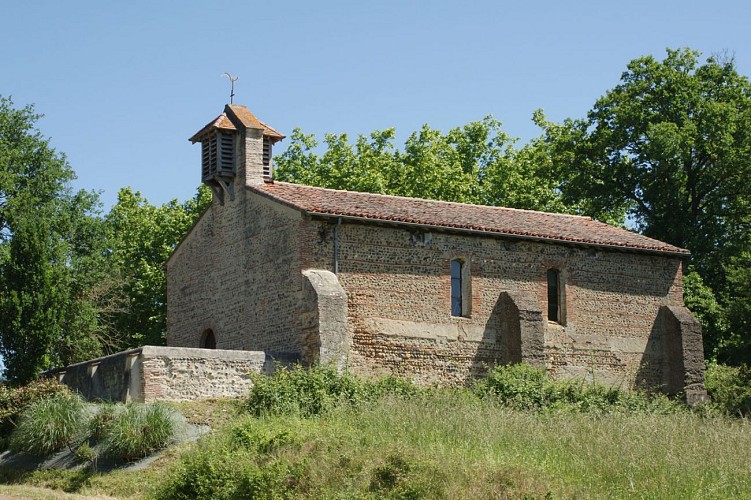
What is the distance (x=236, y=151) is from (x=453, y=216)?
6.69 m

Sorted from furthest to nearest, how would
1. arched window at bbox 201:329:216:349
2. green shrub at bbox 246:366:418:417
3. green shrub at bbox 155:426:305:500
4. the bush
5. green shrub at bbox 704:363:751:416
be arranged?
arched window at bbox 201:329:216:349, green shrub at bbox 704:363:751:416, the bush, green shrub at bbox 246:366:418:417, green shrub at bbox 155:426:305:500

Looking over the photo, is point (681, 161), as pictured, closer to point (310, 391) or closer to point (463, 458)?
point (310, 391)

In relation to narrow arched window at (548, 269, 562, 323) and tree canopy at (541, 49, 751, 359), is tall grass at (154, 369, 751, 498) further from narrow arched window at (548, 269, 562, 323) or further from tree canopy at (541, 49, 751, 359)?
tree canopy at (541, 49, 751, 359)

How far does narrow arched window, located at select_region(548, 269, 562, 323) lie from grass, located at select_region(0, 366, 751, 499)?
9110mm

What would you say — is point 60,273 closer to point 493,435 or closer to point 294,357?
point 294,357

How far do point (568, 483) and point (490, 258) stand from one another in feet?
49.7

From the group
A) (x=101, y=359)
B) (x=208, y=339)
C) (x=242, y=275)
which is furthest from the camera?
(x=208, y=339)

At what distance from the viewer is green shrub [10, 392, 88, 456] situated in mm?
23984

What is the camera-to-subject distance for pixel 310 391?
25656 millimetres

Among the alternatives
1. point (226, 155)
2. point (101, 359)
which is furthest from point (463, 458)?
point (226, 155)

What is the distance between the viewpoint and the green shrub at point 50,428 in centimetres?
2398

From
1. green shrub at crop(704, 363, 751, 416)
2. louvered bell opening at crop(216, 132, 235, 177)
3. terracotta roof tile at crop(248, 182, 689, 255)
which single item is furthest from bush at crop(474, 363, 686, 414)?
louvered bell opening at crop(216, 132, 235, 177)

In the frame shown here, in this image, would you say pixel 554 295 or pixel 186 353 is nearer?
pixel 186 353

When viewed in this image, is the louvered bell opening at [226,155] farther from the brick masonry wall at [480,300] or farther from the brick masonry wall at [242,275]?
the brick masonry wall at [480,300]
